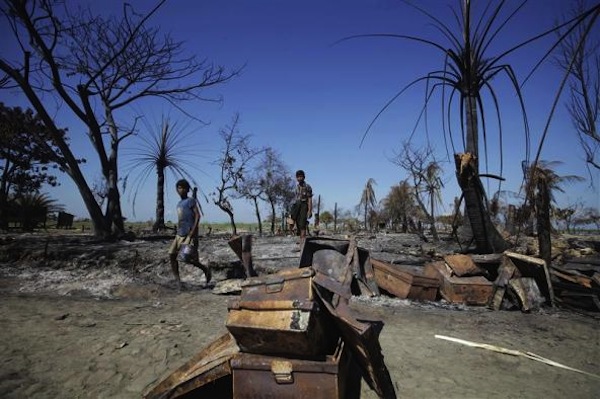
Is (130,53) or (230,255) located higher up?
(130,53)

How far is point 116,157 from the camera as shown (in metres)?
14.9

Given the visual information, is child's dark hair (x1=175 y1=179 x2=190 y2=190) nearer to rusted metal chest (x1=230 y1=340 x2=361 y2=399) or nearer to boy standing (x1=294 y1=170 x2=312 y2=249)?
boy standing (x1=294 y1=170 x2=312 y2=249)

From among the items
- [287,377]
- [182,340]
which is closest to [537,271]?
[287,377]

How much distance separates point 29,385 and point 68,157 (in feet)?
35.7

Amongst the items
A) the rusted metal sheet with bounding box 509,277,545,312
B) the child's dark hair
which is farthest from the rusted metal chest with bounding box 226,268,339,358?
the child's dark hair

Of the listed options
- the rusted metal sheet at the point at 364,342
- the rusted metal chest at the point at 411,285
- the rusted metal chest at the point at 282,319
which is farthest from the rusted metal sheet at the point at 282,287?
the rusted metal chest at the point at 411,285

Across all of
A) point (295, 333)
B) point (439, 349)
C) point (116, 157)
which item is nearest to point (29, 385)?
point (295, 333)

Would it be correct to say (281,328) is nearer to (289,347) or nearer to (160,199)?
(289,347)

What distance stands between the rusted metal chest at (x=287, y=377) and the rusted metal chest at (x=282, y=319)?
0.09 meters

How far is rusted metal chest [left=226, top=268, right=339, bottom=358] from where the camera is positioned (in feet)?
9.43

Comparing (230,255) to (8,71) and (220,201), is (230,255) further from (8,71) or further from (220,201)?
(220,201)

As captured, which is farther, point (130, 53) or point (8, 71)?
point (130, 53)

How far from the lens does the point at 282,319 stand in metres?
2.90

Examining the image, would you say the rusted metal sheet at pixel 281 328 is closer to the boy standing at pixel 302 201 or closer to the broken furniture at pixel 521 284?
the broken furniture at pixel 521 284
